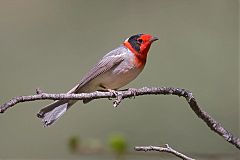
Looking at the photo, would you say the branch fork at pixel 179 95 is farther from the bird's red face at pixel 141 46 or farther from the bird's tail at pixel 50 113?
the bird's red face at pixel 141 46

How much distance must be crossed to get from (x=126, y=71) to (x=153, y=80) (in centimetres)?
141

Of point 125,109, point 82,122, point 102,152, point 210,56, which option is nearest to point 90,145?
point 102,152

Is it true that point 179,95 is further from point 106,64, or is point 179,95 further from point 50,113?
point 106,64

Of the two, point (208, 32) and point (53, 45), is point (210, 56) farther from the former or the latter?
point (53, 45)

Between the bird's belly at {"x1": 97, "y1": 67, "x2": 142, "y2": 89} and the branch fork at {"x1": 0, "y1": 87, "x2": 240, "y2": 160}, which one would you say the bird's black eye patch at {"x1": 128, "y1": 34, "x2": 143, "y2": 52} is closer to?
the bird's belly at {"x1": 97, "y1": 67, "x2": 142, "y2": 89}

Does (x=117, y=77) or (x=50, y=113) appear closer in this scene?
(x=50, y=113)

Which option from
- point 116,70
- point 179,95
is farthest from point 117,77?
point 179,95

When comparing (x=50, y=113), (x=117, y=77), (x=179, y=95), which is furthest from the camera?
(x=117, y=77)

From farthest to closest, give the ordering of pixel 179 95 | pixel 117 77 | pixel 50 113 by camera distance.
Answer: pixel 117 77
pixel 50 113
pixel 179 95

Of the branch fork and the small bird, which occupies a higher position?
the small bird

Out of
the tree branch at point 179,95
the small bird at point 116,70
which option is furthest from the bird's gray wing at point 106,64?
the tree branch at point 179,95

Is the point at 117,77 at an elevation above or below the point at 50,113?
above

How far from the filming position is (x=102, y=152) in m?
1.54

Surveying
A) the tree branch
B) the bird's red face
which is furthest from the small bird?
the tree branch
